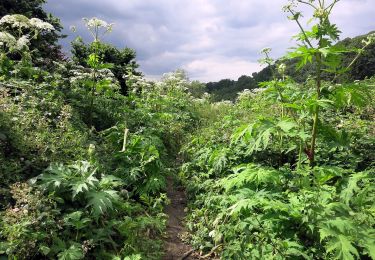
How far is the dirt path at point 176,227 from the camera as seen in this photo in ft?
14.8

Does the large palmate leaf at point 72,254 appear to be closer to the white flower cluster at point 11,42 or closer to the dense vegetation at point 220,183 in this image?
the dense vegetation at point 220,183

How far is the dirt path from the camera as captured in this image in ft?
14.8

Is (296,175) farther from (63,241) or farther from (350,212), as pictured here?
(63,241)

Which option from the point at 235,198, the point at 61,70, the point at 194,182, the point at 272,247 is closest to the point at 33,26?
the point at 61,70

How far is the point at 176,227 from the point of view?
5195mm

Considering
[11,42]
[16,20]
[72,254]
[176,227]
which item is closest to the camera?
[72,254]

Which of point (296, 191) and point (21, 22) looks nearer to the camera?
point (296, 191)

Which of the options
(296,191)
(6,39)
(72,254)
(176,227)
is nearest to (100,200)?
(72,254)

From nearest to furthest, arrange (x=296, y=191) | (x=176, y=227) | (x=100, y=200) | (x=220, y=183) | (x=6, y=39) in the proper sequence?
(x=100, y=200)
(x=296, y=191)
(x=220, y=183)
(x=176, y=227)
(x=6, y=39)

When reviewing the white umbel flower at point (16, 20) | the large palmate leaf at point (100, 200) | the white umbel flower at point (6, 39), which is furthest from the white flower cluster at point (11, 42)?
the large palmate leaf at point (100, 200)

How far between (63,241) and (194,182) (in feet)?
9.16

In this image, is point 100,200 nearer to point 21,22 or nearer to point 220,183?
point 220,183

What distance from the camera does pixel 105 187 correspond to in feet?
14.0

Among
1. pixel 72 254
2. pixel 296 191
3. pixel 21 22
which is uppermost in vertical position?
pixel 21 22
